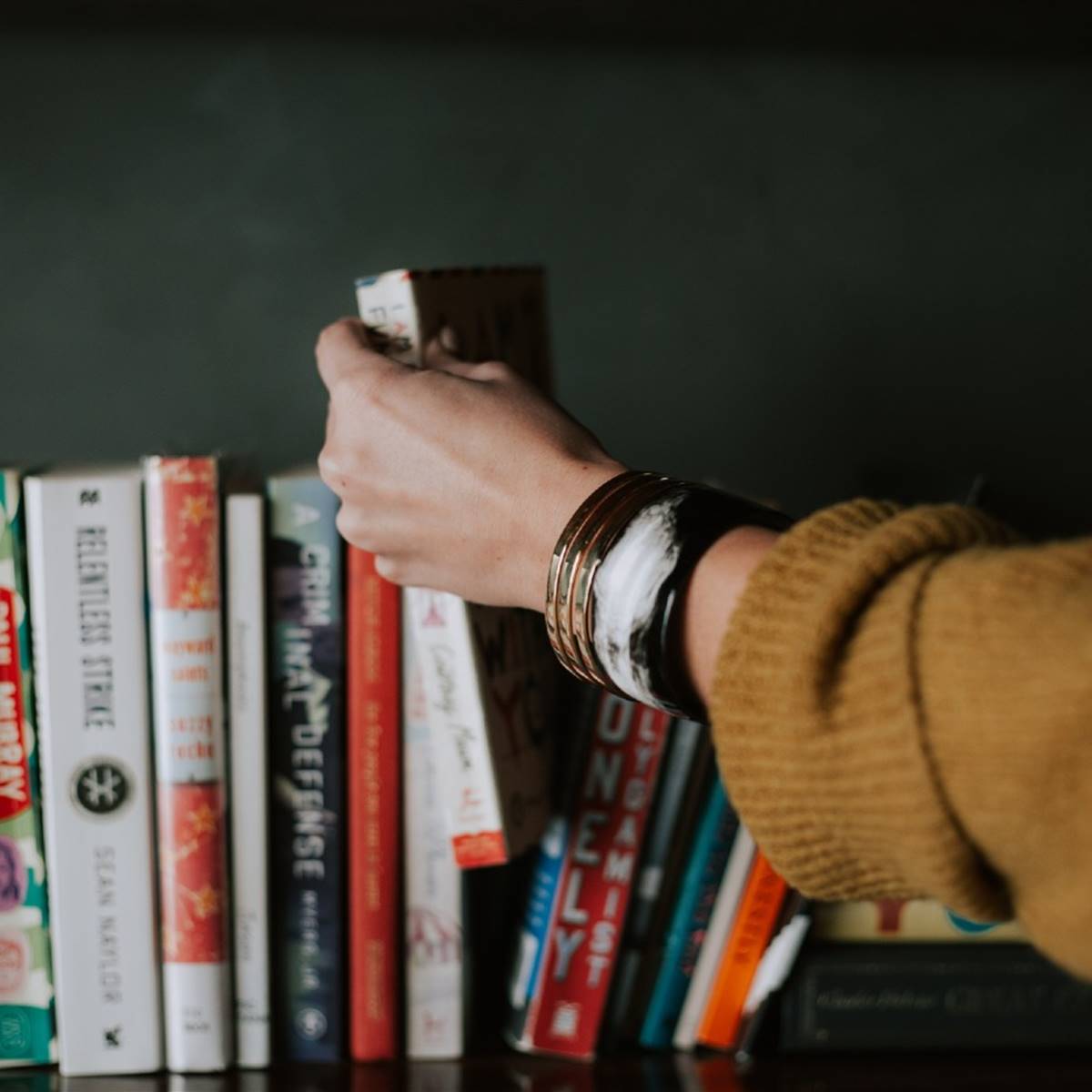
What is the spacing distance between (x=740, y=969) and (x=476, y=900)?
186mm

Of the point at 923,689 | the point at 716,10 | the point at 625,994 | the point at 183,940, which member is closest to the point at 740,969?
the point at 625,994

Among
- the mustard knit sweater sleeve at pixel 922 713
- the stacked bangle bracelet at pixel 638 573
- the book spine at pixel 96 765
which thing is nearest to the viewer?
the mustard knit sweater sleeve at pixel 922 713

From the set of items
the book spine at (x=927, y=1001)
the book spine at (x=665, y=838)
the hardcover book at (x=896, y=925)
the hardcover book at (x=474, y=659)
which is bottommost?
the book spine at (x=927, y=1001)

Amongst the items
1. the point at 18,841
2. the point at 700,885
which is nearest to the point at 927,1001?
the point at 700,885

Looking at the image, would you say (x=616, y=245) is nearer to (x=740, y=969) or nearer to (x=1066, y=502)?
(x=1066, y=502)

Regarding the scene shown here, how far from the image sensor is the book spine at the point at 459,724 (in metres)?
0.68

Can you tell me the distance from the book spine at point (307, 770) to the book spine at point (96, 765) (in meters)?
0.08

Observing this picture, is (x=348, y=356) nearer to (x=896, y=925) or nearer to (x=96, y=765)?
(x=96, y=765)

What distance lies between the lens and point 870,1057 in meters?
0.78

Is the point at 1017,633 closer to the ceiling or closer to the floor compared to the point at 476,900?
closer to the ceiling

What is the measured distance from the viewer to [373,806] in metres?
0.75

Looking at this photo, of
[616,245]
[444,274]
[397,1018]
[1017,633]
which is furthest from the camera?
[616,245]

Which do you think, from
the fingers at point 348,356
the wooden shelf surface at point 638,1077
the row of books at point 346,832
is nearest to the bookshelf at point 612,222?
the row of books at point 346,832

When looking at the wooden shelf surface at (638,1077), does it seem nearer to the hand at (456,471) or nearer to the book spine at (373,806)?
the book spine at (373,806)
